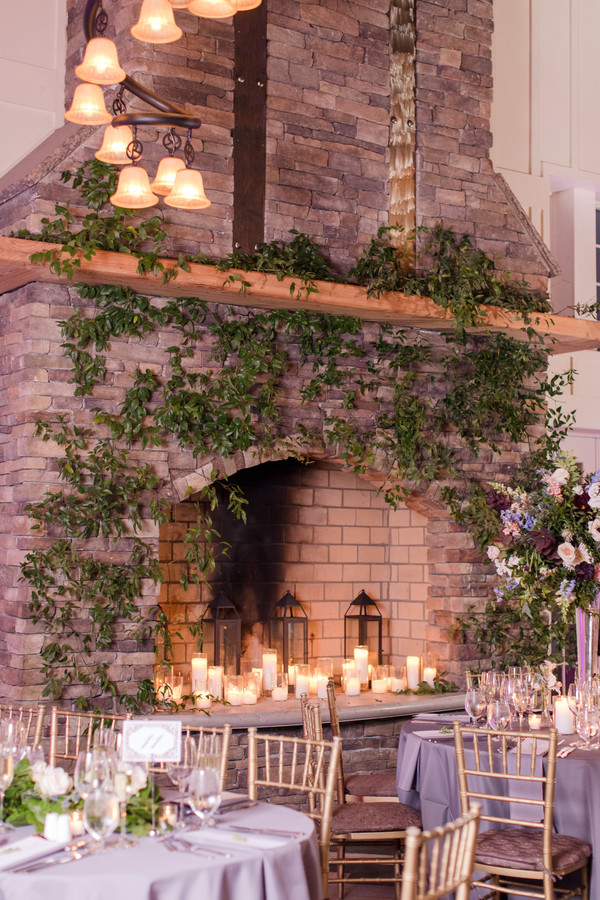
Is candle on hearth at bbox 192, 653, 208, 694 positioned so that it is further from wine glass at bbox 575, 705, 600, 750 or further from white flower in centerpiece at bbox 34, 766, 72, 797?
white flower in centerpiece at bbox 34, 766, 72, 797

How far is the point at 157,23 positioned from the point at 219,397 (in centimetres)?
246

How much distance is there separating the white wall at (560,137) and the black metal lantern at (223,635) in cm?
299

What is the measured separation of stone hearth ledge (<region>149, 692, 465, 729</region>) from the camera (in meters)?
5.63

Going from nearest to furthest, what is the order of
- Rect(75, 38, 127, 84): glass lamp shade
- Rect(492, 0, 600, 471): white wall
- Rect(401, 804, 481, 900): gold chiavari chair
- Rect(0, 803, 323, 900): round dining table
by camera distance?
Rect(401, 804, 481, 900): gold chiavari chair → Rect(0, 803, 323, 900): round dining table → Rect(75, 38, 127, 84): glass lamp shade → Rect(492, 0, 600, 471): white wall

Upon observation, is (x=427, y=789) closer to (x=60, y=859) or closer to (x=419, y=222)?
(x=60, y=859)

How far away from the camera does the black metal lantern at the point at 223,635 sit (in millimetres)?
6316

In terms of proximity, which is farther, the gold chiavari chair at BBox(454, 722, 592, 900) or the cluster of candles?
the cluster of candles

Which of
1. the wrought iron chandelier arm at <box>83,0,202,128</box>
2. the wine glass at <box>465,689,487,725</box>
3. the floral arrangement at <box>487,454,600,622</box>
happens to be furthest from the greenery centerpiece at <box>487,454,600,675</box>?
the wrought iron chandelier arm at <box>83,0,202,128</box>

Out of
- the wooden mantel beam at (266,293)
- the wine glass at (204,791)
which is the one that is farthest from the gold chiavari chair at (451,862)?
the wooden mantel beam at (266,293)

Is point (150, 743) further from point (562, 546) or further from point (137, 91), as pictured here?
point (137, 91)

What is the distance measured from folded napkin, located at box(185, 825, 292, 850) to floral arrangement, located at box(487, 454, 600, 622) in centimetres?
219

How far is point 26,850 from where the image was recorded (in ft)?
8.74

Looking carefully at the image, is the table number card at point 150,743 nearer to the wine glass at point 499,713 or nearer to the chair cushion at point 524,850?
the chair cushion at point 524,850

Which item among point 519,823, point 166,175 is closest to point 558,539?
point 519,823
